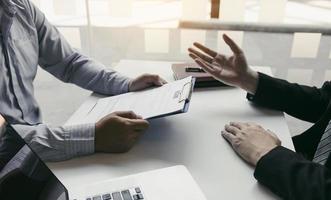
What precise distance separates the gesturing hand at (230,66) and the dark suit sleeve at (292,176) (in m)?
0.38

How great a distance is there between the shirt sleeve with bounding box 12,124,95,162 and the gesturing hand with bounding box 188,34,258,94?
20.0 inches

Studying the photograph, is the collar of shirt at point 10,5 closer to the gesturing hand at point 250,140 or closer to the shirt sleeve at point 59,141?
the shirt sleeve at point 59,141

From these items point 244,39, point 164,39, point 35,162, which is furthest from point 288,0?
point 35,162

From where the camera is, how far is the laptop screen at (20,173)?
55 centimetres

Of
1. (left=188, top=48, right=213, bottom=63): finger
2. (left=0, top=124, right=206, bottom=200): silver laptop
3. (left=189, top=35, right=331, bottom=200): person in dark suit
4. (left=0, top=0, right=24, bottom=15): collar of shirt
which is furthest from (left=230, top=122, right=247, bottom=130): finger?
(left=0, top=0, right=24, bottom=15): collar of shirt

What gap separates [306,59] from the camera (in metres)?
3.25

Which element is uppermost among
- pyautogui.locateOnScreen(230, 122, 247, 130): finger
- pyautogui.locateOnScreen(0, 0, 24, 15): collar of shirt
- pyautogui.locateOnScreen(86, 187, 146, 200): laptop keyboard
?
pyautogui.locateOnScreen(0, 0, 24, 15): collar of shirt

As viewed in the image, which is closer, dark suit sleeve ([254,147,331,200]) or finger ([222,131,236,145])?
dark suit sleeve ([254,147,331,200])

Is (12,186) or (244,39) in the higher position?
(12,186)

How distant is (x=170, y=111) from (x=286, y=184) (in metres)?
0.31

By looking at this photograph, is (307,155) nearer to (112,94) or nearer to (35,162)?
(112,94)

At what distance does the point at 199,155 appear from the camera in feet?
2.94

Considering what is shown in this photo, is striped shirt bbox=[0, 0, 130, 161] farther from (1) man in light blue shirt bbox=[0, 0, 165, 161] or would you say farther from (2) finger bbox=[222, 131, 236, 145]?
(2) finger bbox=[222, 131, 236, 145]

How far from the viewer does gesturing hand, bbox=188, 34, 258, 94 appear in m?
1.18
